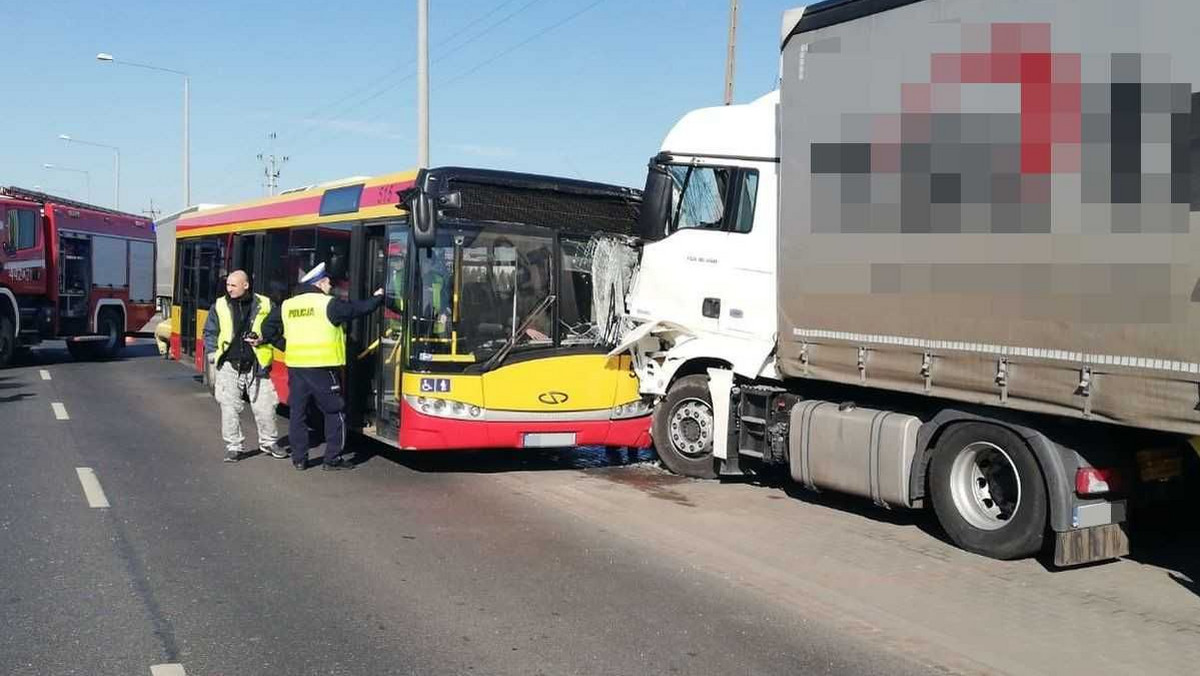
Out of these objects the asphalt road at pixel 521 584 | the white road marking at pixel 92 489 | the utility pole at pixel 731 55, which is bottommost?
the asphalt road at pixel 521 584

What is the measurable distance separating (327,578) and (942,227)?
4.45 meters

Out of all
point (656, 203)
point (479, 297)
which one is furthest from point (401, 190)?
point (656, 203)

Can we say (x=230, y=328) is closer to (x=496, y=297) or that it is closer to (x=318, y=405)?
(x=318, y=405)

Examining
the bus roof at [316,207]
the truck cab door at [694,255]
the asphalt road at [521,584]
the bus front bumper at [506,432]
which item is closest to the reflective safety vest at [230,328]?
the asphalt road at [521,584]

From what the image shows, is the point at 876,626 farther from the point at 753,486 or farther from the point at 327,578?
the point at 753,486

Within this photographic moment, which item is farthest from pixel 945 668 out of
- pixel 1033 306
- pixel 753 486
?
pixel 753 486

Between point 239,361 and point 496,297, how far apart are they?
280 cm

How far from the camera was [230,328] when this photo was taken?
9.97 meters

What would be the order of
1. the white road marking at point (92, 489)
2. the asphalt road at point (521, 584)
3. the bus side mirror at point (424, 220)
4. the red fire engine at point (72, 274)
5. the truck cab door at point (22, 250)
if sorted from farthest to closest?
the red fire engine at point (72, 274) → the truck cab door at point (22, 250) → the bus side mirror at point (424, 220) → the white road marking at point (92, 489) → the asphalt road at point (521, 584)

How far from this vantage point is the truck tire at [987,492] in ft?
20.9

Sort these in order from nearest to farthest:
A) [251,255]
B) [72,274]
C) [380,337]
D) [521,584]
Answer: [521,584], [380,337], [251,255], [72,274]

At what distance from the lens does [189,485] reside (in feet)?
28.2

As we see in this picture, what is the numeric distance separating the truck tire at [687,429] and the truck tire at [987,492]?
256cm

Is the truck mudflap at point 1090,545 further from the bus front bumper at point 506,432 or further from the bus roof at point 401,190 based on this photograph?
the bus roof at point 401,190
